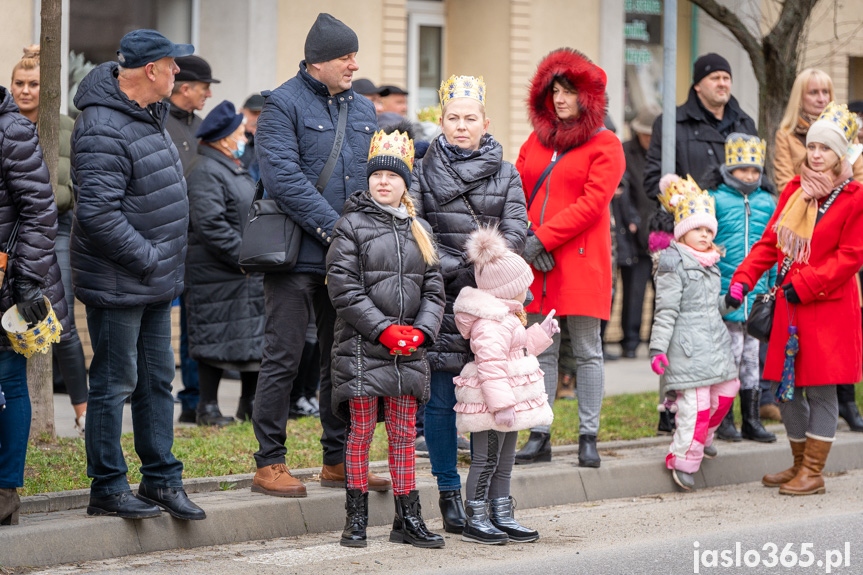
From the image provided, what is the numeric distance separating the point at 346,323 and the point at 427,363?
444mm

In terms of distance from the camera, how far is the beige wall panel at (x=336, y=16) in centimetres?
1241

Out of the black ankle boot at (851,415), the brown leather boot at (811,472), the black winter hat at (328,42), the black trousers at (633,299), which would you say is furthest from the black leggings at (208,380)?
the black trousers at (633,299)

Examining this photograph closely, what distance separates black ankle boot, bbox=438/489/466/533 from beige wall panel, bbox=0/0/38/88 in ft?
20.0

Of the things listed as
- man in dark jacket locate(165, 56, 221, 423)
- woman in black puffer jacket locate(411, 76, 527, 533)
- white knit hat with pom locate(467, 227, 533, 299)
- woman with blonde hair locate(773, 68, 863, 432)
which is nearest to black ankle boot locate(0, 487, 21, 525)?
woman in black puffer jacket locate(411, 76, 527, 533)

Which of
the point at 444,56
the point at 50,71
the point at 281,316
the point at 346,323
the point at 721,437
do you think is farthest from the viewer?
the point at 444,56

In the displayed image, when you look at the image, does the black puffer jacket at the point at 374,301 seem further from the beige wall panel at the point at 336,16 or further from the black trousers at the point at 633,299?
the black trousers at the point at 633,299

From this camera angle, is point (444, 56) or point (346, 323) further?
point (444, 56)

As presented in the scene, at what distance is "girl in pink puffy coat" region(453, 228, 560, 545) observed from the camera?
5.93 meters

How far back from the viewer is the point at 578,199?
24.1 ft

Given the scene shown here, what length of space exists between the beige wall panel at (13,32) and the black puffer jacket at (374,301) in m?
5.63

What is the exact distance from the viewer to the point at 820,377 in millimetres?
7352

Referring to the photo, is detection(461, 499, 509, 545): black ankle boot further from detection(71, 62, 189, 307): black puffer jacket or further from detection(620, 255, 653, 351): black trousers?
detection(620, 255, 653, 351): black trousers

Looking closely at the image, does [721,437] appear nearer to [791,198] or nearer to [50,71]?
[791,198]

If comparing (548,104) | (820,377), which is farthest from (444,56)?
(820,377)
